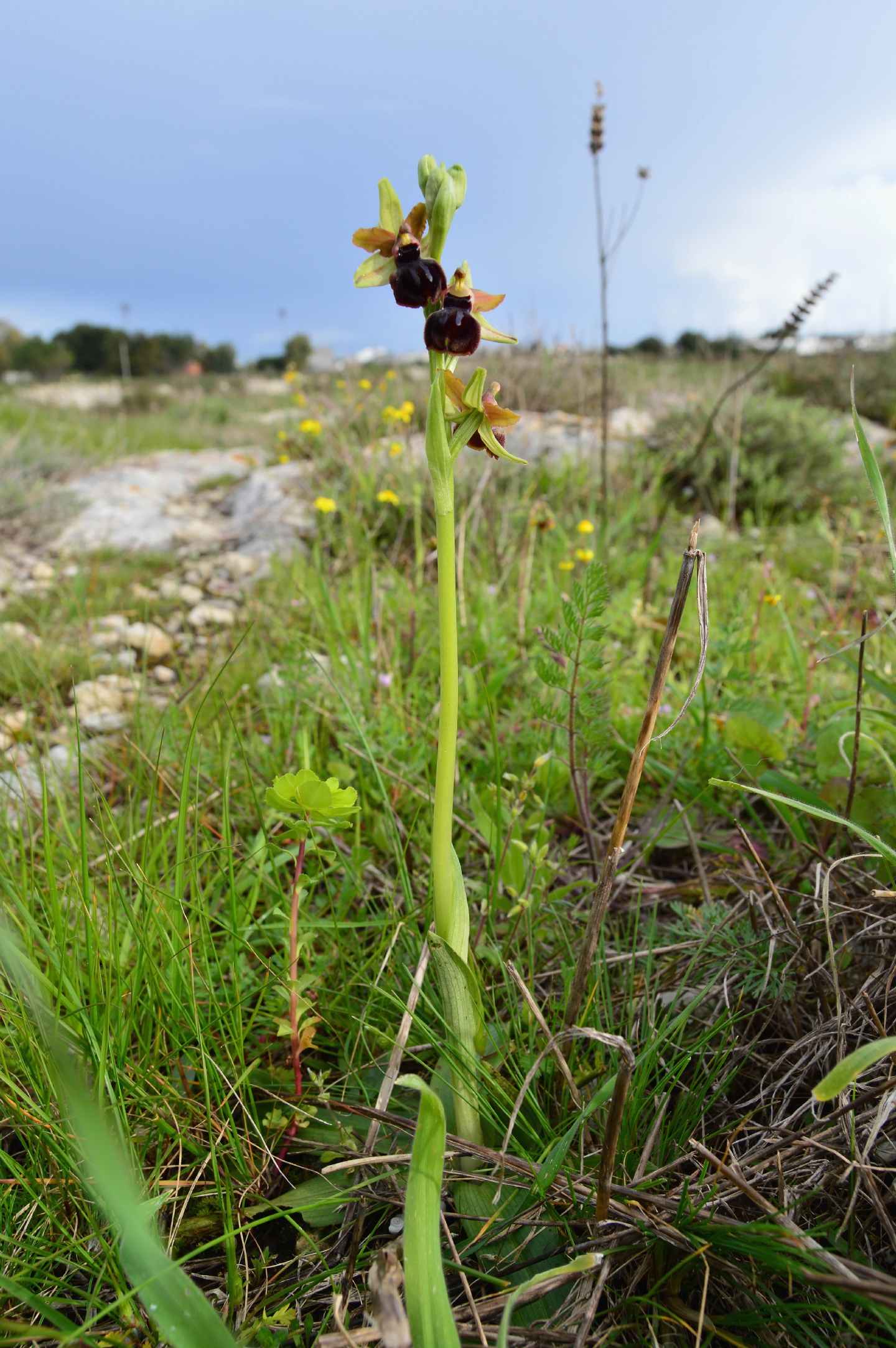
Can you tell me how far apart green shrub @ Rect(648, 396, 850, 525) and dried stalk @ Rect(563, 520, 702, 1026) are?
13.5 ft

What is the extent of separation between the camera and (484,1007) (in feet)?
3.72

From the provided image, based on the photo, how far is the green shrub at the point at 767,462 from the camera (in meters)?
4.79

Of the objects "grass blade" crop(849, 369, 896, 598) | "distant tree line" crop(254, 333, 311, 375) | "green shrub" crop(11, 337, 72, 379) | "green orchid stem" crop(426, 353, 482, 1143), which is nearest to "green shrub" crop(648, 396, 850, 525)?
"grass blade" crop(849, 369, 896, 598)

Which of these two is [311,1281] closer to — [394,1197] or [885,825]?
[394,1197]

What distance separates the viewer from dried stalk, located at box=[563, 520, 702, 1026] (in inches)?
31.0

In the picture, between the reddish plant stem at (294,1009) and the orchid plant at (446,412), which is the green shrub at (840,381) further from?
the reddish plant stem at (294,1009)

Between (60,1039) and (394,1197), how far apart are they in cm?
58

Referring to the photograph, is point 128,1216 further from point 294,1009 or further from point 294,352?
point 294,352

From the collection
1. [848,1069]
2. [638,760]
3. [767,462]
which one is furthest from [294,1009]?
[767,462]

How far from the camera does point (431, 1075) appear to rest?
3.79ft

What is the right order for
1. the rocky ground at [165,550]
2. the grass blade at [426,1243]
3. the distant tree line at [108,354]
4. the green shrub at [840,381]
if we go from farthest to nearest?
1. the distant tree line at [108,354]
2. the green shrub at [840,381]
3. the rocky ground at [165,550]
4. the grass blade at [426,1243]

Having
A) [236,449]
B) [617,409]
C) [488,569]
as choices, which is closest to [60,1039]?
[488,569]

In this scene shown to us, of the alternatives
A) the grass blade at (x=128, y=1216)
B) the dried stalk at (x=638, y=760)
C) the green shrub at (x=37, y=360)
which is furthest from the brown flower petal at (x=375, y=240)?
the green shrub at (x=37, y=360)

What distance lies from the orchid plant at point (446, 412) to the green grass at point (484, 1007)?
4.5 inches
